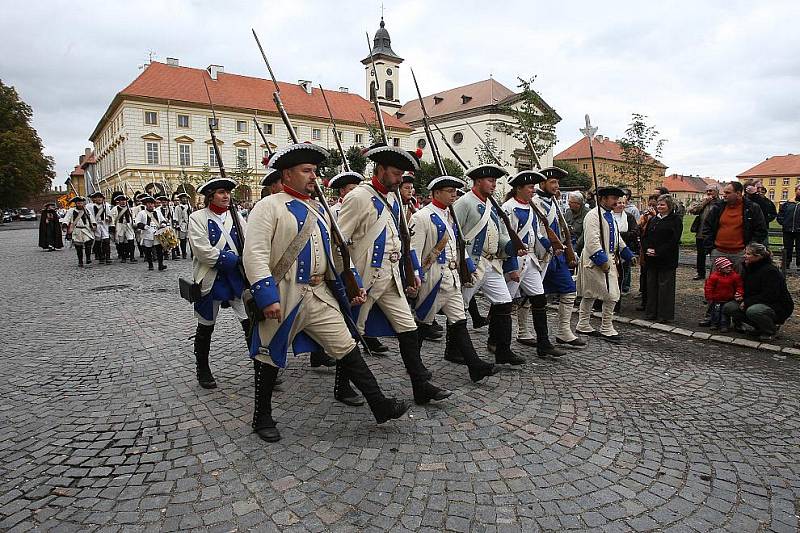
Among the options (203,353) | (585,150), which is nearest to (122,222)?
(203,353)

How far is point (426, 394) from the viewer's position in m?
4.54

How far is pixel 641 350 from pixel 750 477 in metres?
3.11

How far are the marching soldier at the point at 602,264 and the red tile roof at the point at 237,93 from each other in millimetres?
47544

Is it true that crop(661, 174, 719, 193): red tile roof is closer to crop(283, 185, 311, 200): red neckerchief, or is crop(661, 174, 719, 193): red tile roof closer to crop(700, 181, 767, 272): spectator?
crop(700, 181, 767, 272): spectator

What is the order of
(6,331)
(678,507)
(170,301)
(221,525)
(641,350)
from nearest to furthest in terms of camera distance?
(221,525), (678,507), (641,350), (6,331), (170,301)

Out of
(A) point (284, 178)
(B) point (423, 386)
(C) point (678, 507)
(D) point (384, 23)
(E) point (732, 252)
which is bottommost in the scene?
(C) point (678, 507)

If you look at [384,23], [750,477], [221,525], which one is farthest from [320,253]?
[384,23]

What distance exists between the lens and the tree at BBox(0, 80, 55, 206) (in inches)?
1810

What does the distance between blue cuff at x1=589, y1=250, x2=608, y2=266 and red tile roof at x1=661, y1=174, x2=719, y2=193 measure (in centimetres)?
11347

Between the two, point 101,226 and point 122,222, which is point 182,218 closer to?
point 122,222

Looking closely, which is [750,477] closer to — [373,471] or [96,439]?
[373,471]

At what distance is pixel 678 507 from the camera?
3.13 meters

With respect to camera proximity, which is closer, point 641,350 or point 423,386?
point 423,386

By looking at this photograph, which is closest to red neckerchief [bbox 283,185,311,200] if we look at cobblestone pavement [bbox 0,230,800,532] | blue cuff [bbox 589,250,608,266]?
cobblestone pavement [bbox 0,230,800,532]
